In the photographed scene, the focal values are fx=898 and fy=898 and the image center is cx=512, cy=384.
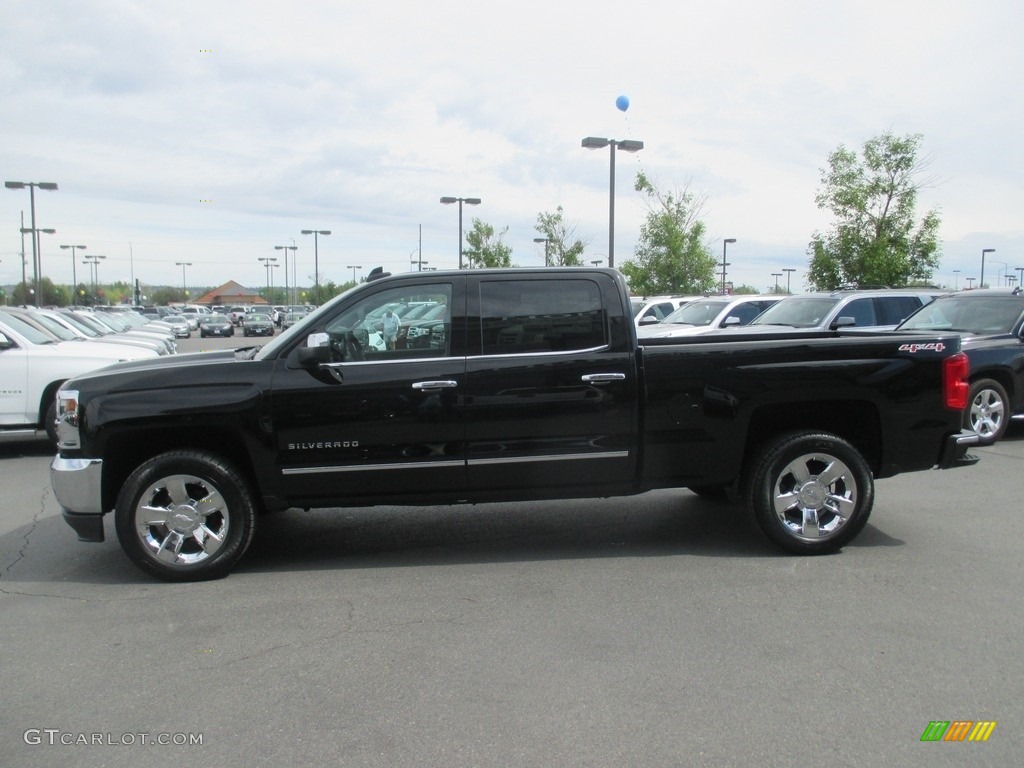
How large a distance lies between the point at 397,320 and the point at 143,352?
7801mm

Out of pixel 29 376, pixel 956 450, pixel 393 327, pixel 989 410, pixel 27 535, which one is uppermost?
pixel 393 327

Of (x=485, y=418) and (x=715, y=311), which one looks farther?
(x=715, y=311)

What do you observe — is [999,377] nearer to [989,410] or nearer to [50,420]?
[989,410]

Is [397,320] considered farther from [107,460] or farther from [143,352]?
[143,352]

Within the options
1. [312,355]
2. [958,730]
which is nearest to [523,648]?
[958,730]

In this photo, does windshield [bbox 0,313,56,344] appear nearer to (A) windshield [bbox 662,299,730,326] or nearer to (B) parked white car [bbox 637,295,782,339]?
(B) parked white car [bbox 637,295,782,339]

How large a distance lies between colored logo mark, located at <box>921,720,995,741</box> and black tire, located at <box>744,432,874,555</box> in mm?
2228

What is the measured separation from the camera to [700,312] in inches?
732

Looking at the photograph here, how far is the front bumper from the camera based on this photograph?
17.9 feet

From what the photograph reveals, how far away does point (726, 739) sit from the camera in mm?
3486

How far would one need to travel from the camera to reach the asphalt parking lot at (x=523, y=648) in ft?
11.5

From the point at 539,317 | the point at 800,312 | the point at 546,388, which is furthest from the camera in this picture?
the point at 800,312

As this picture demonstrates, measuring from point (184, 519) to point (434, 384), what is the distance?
1720mm

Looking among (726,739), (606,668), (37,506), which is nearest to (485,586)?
(606,668)
